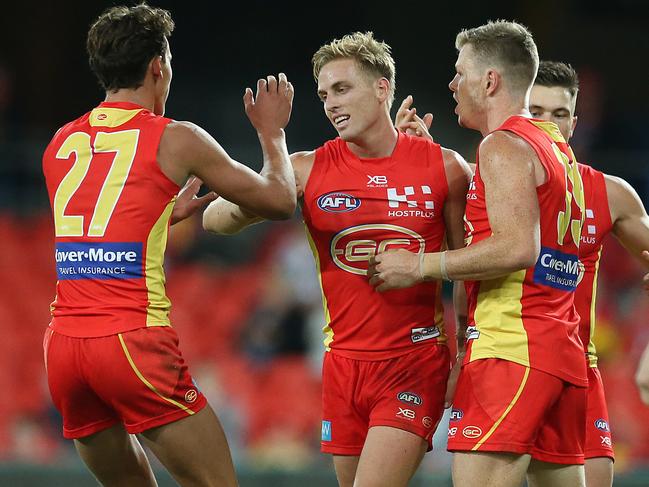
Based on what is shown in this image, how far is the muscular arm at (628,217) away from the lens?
459cm

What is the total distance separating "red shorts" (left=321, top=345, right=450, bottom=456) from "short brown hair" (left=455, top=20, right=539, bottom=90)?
1.21m

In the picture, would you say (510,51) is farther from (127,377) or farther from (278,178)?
(127,377)

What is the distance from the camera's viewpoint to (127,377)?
12.3 feet

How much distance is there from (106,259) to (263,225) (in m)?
6.20

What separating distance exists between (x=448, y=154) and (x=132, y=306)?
158cm

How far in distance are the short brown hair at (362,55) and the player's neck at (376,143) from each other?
162 millimetres

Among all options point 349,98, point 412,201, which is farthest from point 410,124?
point 412,201

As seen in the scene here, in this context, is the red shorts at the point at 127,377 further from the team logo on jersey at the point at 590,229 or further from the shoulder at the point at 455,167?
the team logo on jersey at the point at 590,229

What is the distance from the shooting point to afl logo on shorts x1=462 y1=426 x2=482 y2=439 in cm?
375

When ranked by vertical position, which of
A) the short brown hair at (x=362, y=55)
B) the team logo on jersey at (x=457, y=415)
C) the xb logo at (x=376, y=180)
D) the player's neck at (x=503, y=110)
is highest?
the short brown hair at (x=362, y=55)

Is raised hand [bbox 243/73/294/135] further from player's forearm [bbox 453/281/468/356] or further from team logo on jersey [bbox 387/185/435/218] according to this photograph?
player's forearm [bbox 453/281/468/356]

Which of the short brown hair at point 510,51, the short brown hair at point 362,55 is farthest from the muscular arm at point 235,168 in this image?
the short brown hair at point 510,51

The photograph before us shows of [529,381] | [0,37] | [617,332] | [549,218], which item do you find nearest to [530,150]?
[549,218]

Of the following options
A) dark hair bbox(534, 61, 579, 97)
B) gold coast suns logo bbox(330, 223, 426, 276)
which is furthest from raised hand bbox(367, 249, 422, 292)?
dark hair bbox(534, 61, 579, 97)
